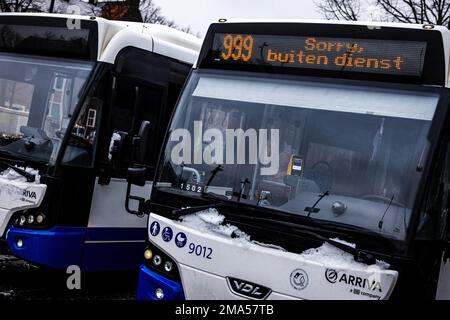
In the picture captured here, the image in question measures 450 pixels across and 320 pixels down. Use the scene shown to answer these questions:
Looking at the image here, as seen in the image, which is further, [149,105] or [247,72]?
[149,105]

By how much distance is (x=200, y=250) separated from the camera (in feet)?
14.8

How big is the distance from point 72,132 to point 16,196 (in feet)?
2.94

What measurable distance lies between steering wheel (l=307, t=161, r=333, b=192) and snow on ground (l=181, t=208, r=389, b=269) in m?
0.47

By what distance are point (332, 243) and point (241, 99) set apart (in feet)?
4.81

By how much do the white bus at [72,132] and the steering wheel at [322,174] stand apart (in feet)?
6.82

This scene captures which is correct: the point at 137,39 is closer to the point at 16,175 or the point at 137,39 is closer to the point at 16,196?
the point at 16,175

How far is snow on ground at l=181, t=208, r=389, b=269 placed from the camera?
3.93 meters

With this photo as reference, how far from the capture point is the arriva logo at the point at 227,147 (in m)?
4.58

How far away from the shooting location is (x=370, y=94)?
4371 mm

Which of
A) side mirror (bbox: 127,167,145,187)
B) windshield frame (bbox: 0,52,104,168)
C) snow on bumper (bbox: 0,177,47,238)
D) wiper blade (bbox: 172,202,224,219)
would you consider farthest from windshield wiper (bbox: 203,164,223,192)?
snow on bumper (bbox: 0,177,47,238)

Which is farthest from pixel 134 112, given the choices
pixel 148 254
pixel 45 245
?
pixel 148 254
